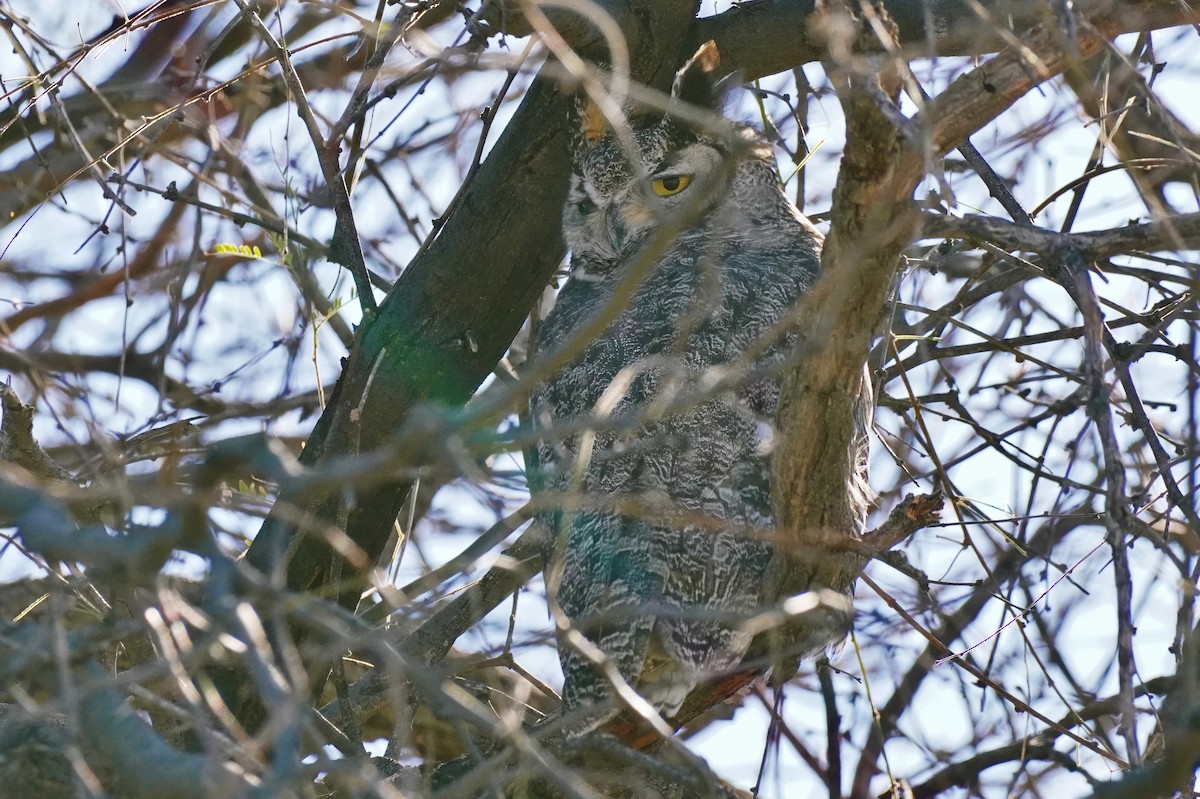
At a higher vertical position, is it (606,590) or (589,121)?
(589,121)

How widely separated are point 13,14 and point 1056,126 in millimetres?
2922

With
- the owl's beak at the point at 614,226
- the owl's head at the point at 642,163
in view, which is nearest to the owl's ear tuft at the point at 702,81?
the owl's head at the point at 642,163

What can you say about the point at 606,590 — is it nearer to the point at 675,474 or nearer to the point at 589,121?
the point at 675,474

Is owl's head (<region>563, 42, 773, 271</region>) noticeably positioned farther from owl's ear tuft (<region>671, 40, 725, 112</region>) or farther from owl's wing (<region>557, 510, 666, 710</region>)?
owl's wing (<region>557, 510, 666, 710</region>)

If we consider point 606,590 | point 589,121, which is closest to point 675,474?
point 606,590

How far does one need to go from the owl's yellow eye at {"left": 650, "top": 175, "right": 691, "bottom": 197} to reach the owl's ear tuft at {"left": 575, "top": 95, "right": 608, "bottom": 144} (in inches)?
8.4

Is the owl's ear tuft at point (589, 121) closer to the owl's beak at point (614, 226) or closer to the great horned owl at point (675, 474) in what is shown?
the great horned owl at point (675, 474)

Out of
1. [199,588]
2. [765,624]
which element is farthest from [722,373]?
[199,588]

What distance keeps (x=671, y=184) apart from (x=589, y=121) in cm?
30

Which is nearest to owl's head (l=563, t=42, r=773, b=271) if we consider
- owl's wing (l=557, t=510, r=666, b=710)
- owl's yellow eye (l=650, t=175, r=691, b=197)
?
owl's yellow eye (l=650, t=175, r=691, b=197)

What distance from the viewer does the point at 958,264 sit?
4090mm

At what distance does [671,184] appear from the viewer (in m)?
3.61

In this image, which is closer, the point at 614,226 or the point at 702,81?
the point at 702,81

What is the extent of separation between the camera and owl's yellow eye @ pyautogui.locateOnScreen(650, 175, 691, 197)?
3.60 metres
